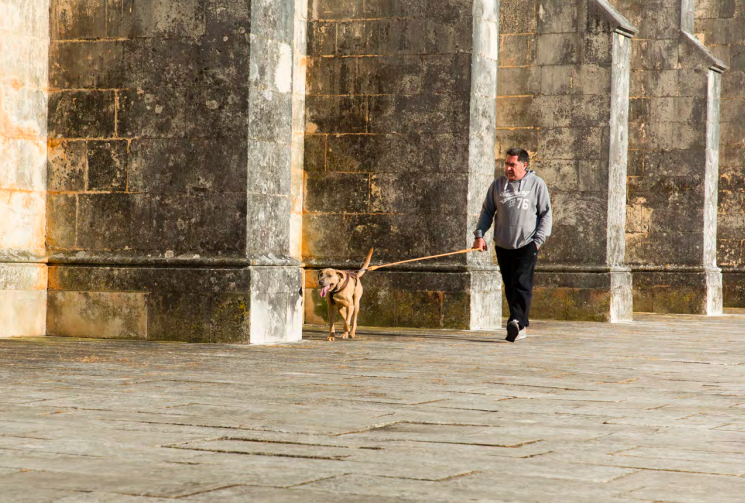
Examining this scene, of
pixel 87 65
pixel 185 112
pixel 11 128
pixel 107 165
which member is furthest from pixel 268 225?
pixel 11 128

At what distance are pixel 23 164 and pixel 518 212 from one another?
440 cm

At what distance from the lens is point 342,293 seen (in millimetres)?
11273

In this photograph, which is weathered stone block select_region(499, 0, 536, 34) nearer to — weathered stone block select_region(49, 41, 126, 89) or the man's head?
the man's head

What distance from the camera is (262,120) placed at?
10.6 meters

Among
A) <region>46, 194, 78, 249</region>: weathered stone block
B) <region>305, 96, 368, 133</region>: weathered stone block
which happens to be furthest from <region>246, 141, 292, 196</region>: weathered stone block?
<region>305, 96, 368, 133</region>: weathered stone block

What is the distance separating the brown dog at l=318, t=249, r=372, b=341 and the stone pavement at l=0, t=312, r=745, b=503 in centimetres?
134

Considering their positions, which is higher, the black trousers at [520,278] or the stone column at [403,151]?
the stone column at [403,151]

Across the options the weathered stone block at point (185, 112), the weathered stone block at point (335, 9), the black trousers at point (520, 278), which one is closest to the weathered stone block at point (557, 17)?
the weathered stone block at point (335, 9)

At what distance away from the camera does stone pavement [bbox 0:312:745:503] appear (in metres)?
4.02

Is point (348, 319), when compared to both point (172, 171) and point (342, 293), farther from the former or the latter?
point (172, 171)

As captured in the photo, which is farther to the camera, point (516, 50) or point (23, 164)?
point (516, 50)

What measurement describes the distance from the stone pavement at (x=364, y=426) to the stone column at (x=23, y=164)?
56.5 inches

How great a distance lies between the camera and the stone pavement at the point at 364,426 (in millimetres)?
4020

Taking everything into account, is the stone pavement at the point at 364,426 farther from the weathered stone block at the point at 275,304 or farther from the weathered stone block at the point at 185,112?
the weathered stone block at the point at 185,112
